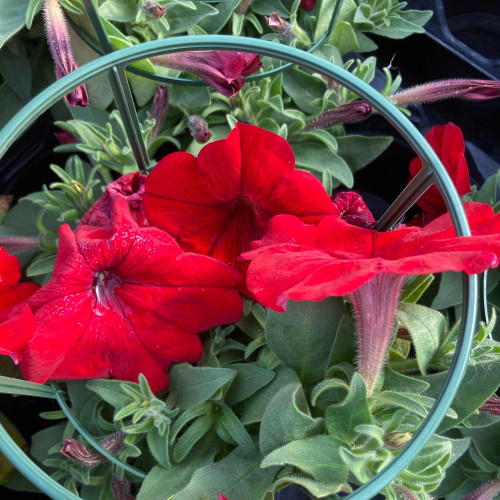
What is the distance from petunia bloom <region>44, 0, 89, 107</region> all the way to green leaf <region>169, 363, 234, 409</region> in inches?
13.6

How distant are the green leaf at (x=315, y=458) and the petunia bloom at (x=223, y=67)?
1.42 feet

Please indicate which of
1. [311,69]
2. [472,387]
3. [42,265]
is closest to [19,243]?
[42,265]

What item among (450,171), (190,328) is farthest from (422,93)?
(190,328)

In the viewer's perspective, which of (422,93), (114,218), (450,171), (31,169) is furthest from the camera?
(31,169)

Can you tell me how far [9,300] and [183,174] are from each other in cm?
29

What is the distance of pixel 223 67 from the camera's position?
2.28 feet

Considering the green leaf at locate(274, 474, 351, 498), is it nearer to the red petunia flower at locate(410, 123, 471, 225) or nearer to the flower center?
the flower center

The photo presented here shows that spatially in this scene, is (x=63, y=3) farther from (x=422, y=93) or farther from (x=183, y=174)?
(x=422, y=93)

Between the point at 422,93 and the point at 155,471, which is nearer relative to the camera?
the point at 155,471

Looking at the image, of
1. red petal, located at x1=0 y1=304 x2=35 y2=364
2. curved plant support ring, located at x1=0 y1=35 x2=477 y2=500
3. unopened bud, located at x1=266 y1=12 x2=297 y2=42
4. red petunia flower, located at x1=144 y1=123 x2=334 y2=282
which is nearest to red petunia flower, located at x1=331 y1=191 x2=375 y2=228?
red petunia flower, located at x1=144 y1=123 x2=334 y2=282

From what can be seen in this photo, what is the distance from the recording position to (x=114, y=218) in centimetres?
63

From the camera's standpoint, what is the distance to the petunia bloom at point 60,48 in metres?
0.63

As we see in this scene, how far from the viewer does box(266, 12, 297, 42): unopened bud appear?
78 cm

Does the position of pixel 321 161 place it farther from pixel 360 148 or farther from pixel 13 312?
pixel 13 312
